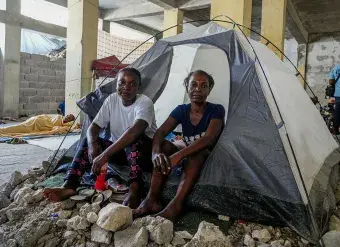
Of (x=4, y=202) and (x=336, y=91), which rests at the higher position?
(x=336, y=91)

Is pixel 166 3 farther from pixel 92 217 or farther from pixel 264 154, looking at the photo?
pixel 92 217

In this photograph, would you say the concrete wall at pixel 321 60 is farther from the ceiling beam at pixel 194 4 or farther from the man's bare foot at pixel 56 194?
the man's bare foot at pixel 56 194

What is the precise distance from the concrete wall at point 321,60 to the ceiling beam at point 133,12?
4143 mm

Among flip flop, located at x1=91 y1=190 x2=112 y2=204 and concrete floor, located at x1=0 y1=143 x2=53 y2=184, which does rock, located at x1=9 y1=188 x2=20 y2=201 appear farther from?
flip flop, located at x1=91 y1=190 x2=112 y2=204

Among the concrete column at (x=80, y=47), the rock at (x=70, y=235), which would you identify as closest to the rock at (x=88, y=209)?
the rock at (x=70, y=235)

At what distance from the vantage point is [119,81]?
1.88 m

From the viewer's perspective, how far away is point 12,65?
21.6 feet

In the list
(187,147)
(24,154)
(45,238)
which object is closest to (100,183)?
(45,238)

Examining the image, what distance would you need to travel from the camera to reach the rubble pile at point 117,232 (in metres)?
1.25

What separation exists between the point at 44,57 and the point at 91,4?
287 cm

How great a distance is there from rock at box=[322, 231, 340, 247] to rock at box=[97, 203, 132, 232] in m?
0.86

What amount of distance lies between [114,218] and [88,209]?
24cm

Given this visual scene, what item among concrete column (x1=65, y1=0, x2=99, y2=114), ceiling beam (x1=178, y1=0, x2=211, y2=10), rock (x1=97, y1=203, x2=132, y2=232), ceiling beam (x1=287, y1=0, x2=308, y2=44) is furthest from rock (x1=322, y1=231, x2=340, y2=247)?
ceiling beam (x1=178, y1=0, x2=211, y2=10)

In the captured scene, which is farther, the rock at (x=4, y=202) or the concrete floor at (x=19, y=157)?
the concrete floor at (x=19, y=157)
